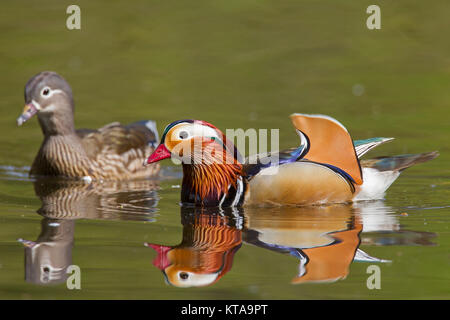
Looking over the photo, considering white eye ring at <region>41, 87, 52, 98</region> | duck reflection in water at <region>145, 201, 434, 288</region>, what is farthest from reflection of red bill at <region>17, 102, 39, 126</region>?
duck reflection in water at <region>145, 201, 434, 288</region>

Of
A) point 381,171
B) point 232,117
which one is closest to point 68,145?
point 232,117

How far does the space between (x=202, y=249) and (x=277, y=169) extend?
151 cm

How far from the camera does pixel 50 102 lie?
33.2 feet

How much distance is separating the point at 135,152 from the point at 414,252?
16.4ft

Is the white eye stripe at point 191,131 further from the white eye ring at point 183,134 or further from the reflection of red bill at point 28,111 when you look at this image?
the reflection of red bill at point 28,111

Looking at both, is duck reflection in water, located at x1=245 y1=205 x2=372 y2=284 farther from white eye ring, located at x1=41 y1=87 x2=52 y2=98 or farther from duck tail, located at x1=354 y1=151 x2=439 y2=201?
white eye ring, located at x1=41 y1=87 x2=52 y2=98

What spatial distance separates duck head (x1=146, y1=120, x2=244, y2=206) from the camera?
7.68m

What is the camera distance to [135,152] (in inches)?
415

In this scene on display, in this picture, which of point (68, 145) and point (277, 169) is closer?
point (277, 169)

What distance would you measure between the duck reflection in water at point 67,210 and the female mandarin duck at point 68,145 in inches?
9.9

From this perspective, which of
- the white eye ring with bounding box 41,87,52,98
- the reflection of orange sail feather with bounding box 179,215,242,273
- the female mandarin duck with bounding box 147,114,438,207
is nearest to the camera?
the reflection of orange sail feather with bounding box 179,215,242,273

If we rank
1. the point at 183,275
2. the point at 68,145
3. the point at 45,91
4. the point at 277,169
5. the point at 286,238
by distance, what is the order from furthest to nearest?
the point at 68,145, the point at 45,91, the point at 277,169, the point at 286,238, the point at 183,275

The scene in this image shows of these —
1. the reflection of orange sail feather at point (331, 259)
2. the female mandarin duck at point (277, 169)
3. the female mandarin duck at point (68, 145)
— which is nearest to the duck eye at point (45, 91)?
the female mandarin duck at point (68, 145)

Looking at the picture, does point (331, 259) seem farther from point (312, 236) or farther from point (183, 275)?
point (183, 275)
